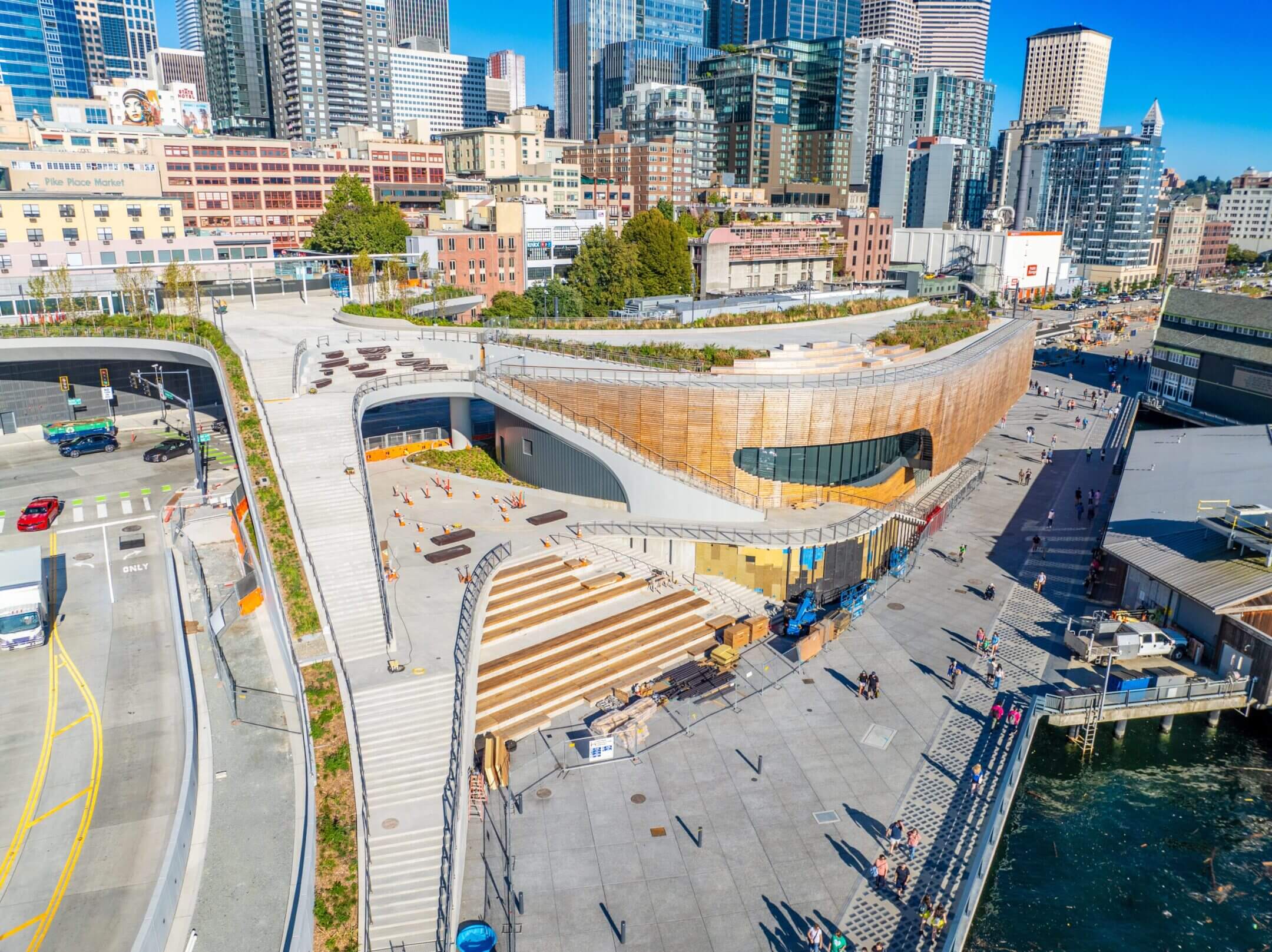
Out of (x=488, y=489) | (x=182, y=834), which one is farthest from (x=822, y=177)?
(x=182, y=834)

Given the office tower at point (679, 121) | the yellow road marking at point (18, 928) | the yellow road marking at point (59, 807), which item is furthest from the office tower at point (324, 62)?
the yellow road marking at point (18, 928)

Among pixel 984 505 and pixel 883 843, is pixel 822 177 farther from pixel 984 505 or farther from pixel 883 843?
pixel 883 843

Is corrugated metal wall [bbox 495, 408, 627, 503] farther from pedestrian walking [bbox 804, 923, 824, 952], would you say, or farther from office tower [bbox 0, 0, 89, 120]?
office tower [bbox 0, 0, 89, 120]

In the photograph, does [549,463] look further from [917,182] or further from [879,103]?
[879,103]

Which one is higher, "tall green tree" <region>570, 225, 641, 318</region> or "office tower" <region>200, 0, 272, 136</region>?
"office tower" <region>200, 0, 272, 136</region>

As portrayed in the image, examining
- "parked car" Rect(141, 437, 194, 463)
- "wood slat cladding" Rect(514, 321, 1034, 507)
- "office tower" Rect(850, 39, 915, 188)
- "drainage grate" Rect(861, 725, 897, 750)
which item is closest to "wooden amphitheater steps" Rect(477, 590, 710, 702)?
"wood slat cladding" Rect(514, 321, 1034, 507)

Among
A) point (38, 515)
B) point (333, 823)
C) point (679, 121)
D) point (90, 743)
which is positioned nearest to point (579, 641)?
point (333, 823)
